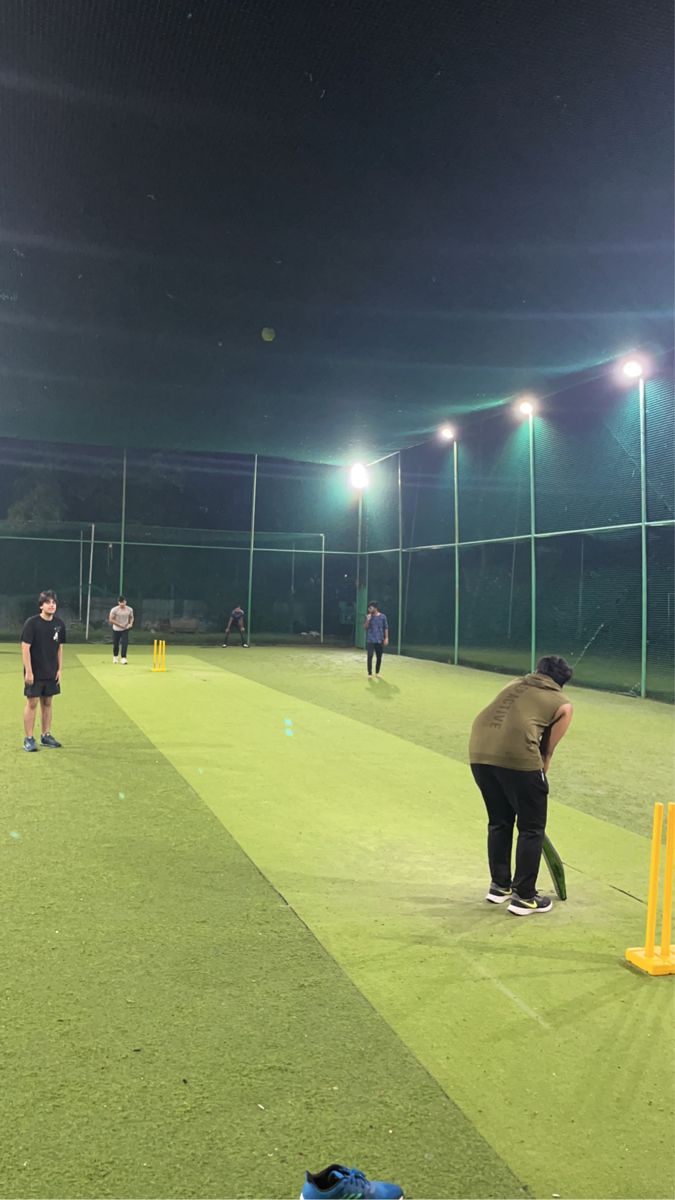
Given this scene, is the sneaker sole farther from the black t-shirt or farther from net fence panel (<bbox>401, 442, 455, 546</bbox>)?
net fence panel (<bbox>401, 442, 455, 546</bbox>)

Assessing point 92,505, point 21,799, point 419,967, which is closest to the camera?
point 419,967

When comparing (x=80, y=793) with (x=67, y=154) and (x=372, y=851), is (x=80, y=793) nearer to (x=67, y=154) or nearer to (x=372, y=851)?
(x=372, y=851)

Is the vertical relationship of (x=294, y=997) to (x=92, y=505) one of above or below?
below

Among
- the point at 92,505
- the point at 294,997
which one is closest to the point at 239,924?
the point at 294,997

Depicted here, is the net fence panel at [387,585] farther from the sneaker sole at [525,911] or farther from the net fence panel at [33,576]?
the sneaker sole at [525,911]

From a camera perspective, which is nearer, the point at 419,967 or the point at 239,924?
the point at 419,967

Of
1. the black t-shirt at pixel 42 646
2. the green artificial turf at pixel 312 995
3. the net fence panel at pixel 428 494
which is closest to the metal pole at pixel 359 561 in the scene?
the net fence panel at pixel 428 494

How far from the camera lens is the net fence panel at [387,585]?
2761cm

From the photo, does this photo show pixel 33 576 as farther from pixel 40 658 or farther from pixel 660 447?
pixel 660 447

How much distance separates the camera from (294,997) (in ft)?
13.0

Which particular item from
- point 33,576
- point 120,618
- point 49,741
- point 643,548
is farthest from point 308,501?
point 49,741

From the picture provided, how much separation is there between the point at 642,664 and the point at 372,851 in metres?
11.7

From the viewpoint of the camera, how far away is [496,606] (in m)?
21.4

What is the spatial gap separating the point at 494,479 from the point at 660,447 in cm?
593
